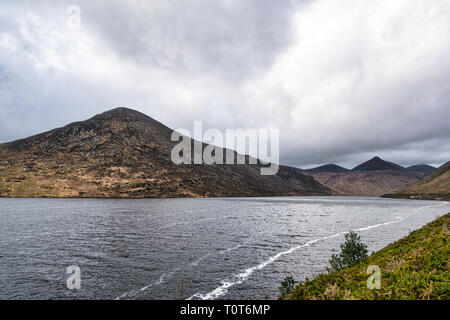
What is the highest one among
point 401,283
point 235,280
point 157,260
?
point 401,283

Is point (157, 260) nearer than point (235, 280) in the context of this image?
No

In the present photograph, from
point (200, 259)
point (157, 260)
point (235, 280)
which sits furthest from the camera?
point (200, 259)

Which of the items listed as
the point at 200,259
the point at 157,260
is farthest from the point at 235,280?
the point at 157,260

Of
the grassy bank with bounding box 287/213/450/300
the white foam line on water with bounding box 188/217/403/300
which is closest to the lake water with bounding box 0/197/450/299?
the white foam line on water with bounding box 188/217/403/300

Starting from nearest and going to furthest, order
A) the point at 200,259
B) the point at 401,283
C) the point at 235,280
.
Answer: the point at 401,283
the point at 235,280
the point at 200,259

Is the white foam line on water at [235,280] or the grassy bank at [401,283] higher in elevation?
the grassy bank at [401,283]

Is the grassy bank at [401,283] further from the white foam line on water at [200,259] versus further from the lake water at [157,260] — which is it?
the white foam line on water at [200,259]

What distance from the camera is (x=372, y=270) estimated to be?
1539 cm

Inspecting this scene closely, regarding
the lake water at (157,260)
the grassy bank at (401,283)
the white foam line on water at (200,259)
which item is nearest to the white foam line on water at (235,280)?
the lake water at (157,260)

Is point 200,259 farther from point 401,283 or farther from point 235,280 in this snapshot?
point 401,283

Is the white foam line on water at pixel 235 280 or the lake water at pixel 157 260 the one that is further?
the lake water at pixel 157 260

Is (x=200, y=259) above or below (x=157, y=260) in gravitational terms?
below

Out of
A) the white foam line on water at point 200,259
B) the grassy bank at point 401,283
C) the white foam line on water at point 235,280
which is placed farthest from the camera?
the white foam line on water at point 200,259

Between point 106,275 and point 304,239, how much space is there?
103 feet
